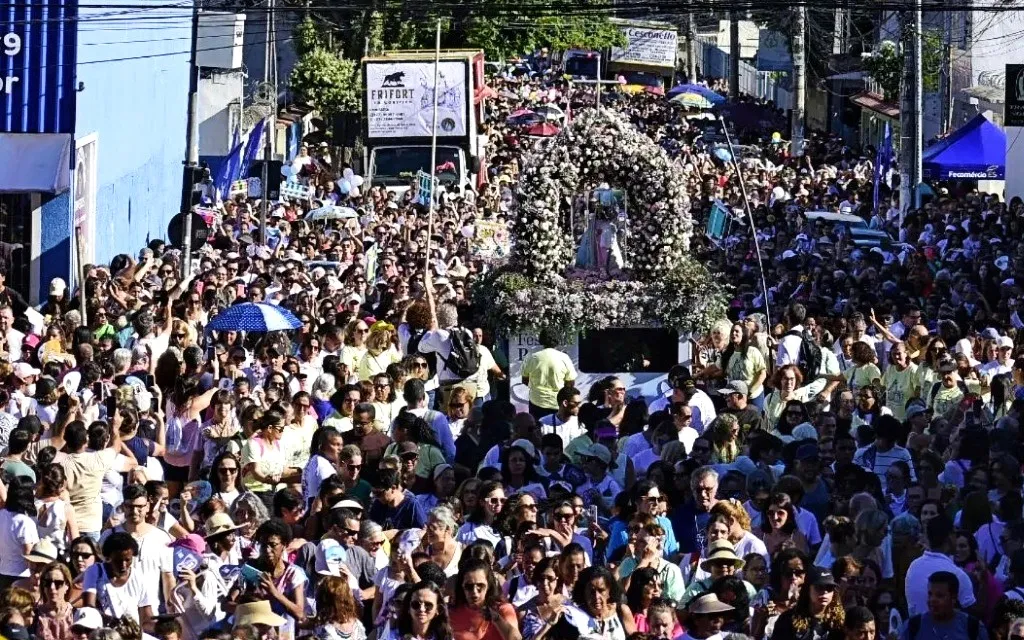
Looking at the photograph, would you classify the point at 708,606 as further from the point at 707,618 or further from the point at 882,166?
the point at 882,166

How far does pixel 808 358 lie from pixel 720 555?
7.04m

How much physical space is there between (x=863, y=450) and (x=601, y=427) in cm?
182

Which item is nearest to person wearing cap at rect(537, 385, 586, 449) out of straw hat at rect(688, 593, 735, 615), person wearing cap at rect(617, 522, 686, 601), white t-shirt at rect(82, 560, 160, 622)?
person wearing cap at rect(617, 522, 686, 601)

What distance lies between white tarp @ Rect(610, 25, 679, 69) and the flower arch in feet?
229

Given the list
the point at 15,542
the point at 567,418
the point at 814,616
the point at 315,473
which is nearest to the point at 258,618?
the point at 15,542

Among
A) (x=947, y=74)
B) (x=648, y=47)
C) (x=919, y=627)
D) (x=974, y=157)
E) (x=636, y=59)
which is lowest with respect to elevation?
(x=919, y=627)

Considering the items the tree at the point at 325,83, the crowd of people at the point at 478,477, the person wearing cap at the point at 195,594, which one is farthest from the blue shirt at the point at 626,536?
the tree at the point at 325,83

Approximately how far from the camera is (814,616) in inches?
408

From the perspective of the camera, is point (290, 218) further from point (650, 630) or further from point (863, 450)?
point (650, 630)

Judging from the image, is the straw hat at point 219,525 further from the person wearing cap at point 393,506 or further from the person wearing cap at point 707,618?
the person wearing cap at point 707,618

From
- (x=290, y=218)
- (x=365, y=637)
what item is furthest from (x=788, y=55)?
(x=365, y=637)

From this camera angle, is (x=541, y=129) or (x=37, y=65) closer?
(x=37, y=65)

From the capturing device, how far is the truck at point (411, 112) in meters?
47.8

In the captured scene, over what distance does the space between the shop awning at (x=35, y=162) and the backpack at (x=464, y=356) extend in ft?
32.3
